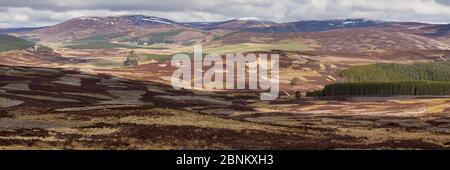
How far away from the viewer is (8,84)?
6142 inches

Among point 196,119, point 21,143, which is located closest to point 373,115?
point 196,119

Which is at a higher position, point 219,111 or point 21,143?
point 21,143

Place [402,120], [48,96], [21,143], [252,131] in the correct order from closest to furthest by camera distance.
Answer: [21,143] → [252,131] → [402,120] → [48,96]

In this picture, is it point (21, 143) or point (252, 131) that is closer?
point (21, 143)

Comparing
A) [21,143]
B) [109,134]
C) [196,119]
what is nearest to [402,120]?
[196,119]

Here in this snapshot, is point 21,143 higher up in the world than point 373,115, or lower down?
higher up

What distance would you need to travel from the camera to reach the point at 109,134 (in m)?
61.0

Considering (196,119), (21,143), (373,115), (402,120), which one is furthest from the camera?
(373,115)

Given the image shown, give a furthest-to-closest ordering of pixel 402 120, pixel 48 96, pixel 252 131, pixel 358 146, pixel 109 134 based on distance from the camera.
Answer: pixel 48 96 < pixel 402 120 < pixel 252 131 < pixel 109 134 < pixel 358 146

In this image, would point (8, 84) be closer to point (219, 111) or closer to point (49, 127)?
point (219, 111)
